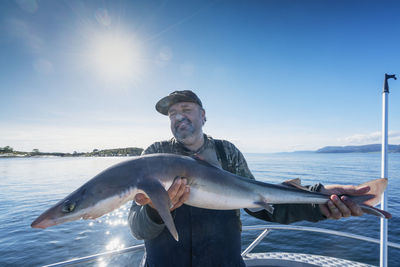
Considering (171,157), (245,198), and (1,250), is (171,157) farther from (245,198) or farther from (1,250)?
(1,250)

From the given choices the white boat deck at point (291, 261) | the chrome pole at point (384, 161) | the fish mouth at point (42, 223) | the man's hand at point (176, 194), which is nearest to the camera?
the fish mouth at point (42, 223)

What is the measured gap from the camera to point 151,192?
7.70ft

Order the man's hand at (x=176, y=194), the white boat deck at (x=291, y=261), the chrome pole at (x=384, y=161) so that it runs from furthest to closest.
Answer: the white boat deck at (x=291, y=261) → the chrome pole at (x=384, y=161) → the man's hand at (x=176, y=194)

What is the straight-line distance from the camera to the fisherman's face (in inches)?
146

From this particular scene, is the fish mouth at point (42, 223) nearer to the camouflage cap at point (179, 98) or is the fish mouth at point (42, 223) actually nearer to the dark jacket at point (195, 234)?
the dark jacket at point (195, 234)

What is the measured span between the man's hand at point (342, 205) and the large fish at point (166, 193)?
0.08 m

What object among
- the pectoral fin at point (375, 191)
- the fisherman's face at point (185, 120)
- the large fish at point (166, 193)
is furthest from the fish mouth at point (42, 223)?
the pectoral fin at point (375, 191)

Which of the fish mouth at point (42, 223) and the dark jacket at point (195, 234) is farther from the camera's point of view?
the dark jacket at point (195, 234)

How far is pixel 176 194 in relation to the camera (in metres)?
2.53

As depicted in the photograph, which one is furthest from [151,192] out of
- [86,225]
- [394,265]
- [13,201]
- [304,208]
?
[13,201]

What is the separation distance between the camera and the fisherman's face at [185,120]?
12.2 feet

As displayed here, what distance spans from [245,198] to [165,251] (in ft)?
4.23

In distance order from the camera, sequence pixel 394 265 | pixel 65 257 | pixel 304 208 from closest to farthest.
A: pixel 304 208
pixel 394 265
pixel 65 257

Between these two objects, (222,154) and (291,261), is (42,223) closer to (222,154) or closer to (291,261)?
(222,154)
